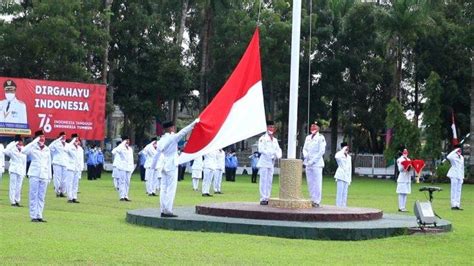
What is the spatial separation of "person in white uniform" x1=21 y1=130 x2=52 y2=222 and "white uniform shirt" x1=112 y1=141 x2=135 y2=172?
7.21 m

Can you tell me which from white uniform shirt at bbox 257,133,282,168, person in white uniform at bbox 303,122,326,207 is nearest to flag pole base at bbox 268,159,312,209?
person in white uniform at bbox 303,122,326,207

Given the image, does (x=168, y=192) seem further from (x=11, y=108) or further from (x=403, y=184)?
(x=11, y=108)

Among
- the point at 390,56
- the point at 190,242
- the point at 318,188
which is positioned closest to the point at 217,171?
the point at 318,188

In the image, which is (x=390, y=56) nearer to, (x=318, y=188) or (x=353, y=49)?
(x=353, y=49)

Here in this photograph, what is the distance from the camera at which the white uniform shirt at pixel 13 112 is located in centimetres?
3734

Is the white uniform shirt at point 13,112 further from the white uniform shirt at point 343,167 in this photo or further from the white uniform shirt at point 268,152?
the white uniform shirt at point 268,152

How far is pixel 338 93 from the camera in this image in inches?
1986

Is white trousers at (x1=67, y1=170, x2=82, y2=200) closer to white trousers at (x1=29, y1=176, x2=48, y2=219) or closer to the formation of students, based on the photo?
the formation of students

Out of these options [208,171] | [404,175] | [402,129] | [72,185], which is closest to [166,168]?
[72,185]

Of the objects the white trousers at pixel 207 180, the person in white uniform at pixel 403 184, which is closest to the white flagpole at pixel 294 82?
the person in white uniform at pixel 403 184

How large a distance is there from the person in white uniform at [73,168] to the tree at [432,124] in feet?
78.1

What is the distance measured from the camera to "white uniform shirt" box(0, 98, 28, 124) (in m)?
37.3

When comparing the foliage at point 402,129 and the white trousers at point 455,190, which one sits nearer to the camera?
the white trousers at point 455,190

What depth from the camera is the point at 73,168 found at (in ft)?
76.2
